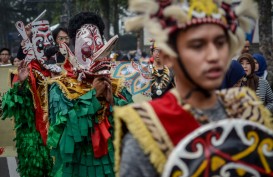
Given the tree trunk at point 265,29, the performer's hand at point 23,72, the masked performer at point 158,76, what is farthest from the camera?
the tree trunk at point 265,29

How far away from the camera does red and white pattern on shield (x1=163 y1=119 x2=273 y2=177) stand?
2473mm

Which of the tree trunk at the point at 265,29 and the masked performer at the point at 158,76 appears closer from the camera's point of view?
the masked performer at the point at 158,76

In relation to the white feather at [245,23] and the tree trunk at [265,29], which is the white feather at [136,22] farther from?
the tree trunk at [265,29]

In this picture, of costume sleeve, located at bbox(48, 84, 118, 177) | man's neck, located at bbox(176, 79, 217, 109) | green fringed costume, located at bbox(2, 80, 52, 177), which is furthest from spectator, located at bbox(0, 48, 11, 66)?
man's neck, located at bbox(176, 79, 217, 109)

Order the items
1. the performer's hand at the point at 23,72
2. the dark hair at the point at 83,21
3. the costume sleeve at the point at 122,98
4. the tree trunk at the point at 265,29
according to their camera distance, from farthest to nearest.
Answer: the tree trunk at the point at 265,29, the performer's hand at the point at 23,72, the dark hair at the point at 83,21, the costume sleeve at the point at 122,98

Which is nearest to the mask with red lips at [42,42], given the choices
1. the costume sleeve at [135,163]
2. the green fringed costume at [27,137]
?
the green fringed costume at [27,137]

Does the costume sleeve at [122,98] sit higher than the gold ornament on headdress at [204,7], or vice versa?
the gold ornament on headdress at [204,7]

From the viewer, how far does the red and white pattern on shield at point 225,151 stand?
2.47 m

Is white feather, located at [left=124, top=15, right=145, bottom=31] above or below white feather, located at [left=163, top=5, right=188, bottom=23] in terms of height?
below

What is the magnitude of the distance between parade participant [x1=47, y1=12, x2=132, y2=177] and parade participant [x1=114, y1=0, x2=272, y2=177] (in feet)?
8.53

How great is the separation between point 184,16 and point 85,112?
285 cm

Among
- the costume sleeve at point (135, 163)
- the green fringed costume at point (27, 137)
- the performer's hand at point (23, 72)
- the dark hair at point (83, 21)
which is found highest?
the dark hair at point (83, 21)

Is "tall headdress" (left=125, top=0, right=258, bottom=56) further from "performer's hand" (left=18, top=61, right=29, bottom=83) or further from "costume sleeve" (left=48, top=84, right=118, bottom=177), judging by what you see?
"performer's hand" (left=18, top=61, right=29, bottom=83)

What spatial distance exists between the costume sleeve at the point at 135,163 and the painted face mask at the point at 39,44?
4.44 metres
